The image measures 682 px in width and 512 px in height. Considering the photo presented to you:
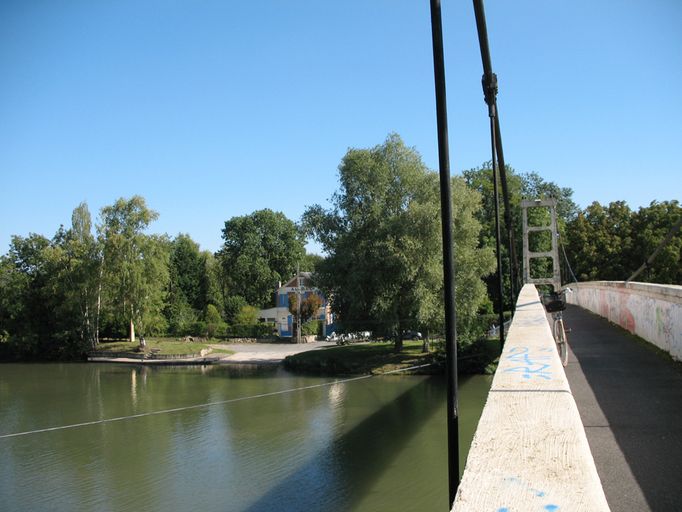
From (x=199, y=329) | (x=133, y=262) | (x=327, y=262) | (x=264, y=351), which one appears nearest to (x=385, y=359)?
(x=327, y=262)

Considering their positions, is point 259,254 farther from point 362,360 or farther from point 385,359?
point 385,359

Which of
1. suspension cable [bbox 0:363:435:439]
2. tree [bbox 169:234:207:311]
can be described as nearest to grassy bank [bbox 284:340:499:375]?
suspension cable [bbox 0:363:435:439]

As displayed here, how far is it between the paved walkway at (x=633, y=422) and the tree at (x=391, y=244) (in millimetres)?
15442

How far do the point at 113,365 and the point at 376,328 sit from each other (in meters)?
16.6

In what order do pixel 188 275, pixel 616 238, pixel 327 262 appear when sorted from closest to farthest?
1. pixel 327 262
2. pixel 616 238
3. pixel 188 275

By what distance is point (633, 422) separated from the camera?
381 centimetres

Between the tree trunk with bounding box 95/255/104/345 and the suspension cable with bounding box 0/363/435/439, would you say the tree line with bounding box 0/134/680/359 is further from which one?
the suspension cable with bounding box 0/363/435/439

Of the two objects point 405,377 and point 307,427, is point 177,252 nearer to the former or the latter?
point 405,377

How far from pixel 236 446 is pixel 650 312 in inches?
402

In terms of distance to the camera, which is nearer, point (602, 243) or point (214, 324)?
A: point (602, 243)

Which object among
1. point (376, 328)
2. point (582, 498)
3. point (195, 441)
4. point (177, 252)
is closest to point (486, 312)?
point (376, 328)

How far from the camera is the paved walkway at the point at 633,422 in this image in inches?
105

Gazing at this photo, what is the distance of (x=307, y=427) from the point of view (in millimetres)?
16047

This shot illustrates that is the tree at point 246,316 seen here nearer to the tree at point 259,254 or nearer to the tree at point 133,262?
the tree at point 259,254
